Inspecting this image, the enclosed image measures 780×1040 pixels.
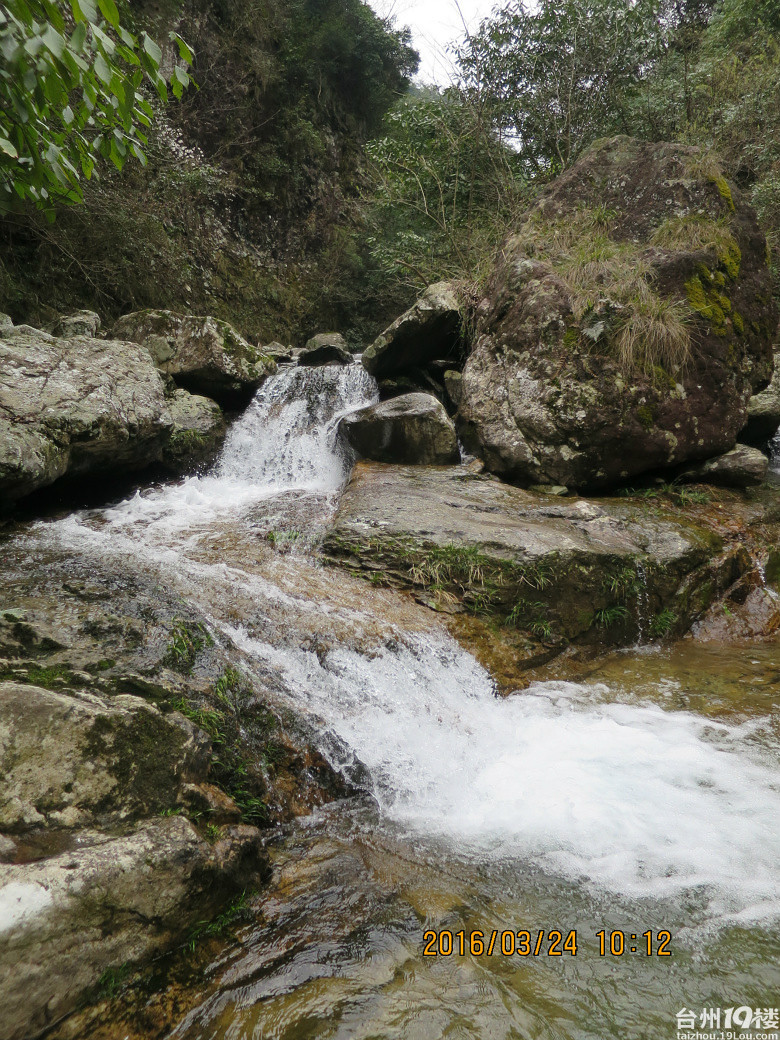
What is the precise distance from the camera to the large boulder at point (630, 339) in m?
6.03

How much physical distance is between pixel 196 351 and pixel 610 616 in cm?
724

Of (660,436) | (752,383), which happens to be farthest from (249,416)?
(752,383)

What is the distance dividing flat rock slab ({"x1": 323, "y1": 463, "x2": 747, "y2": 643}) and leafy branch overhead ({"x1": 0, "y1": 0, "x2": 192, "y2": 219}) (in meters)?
3.11

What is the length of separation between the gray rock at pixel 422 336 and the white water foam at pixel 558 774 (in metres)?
5.73

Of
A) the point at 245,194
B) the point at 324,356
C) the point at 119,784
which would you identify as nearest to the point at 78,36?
the point at 119,784

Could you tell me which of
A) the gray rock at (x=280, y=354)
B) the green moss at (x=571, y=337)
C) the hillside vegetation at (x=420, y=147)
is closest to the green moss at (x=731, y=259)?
the hillside vegetation at (x=420, y=147)

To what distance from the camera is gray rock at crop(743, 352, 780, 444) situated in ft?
25.4

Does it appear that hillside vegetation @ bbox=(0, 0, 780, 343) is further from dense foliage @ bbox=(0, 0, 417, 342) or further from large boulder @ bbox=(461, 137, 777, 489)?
large boulder @ bbox=(461, 137, 777, 489)

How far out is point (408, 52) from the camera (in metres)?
19.5

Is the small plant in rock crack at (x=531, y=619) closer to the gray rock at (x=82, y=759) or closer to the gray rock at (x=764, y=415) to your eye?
the gray rock at (x=82, y=759)

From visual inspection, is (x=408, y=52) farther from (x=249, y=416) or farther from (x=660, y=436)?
(x=660, y=436)

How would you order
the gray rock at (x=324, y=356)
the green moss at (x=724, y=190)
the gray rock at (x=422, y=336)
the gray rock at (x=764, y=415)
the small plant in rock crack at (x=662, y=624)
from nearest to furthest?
1. the small plant in rock crack at (x=662, y=624)
2. the green moss at (x=724, y=190)
3. the gray rock at (x=764, y=415)
4. the gray rock at (x=422, y=336)
5. the gray rock at (x=324, y=356)

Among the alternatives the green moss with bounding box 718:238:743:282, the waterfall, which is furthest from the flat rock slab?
the green moss with bounding box 718:238:743:282

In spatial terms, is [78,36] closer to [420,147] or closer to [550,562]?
[550,562]
